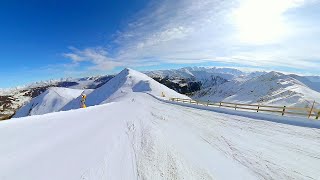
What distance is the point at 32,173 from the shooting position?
724 cm

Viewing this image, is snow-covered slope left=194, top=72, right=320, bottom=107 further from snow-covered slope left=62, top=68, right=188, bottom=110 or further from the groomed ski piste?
the groomed ski piste

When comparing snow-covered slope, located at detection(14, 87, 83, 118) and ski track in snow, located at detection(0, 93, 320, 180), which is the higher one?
ski track in snow, located at detection(0, 93, 320, 180)

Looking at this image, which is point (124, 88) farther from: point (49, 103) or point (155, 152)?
point (155, 152)

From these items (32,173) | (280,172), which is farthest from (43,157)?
(280,172)

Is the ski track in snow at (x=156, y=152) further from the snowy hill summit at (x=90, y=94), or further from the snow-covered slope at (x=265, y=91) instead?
the snow-covered slope at (x=265, y=91)

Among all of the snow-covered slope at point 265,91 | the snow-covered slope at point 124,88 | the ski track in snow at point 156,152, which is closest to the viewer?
the ski track in snow at point 156,152

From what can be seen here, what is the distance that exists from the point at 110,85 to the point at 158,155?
121m

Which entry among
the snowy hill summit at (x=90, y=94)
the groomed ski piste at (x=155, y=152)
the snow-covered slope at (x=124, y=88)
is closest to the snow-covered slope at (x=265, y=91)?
the snow-covered slope at (x=124, y=88)

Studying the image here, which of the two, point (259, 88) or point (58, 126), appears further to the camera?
point (259, 88)

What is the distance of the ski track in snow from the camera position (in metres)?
6.89

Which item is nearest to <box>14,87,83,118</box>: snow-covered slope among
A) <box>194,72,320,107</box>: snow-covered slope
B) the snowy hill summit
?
the snowy hill summit

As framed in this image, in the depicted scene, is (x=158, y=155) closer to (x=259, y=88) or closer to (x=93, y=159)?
(x=93, y=159)

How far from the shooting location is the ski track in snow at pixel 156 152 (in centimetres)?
689

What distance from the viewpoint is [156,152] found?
8.70 m
